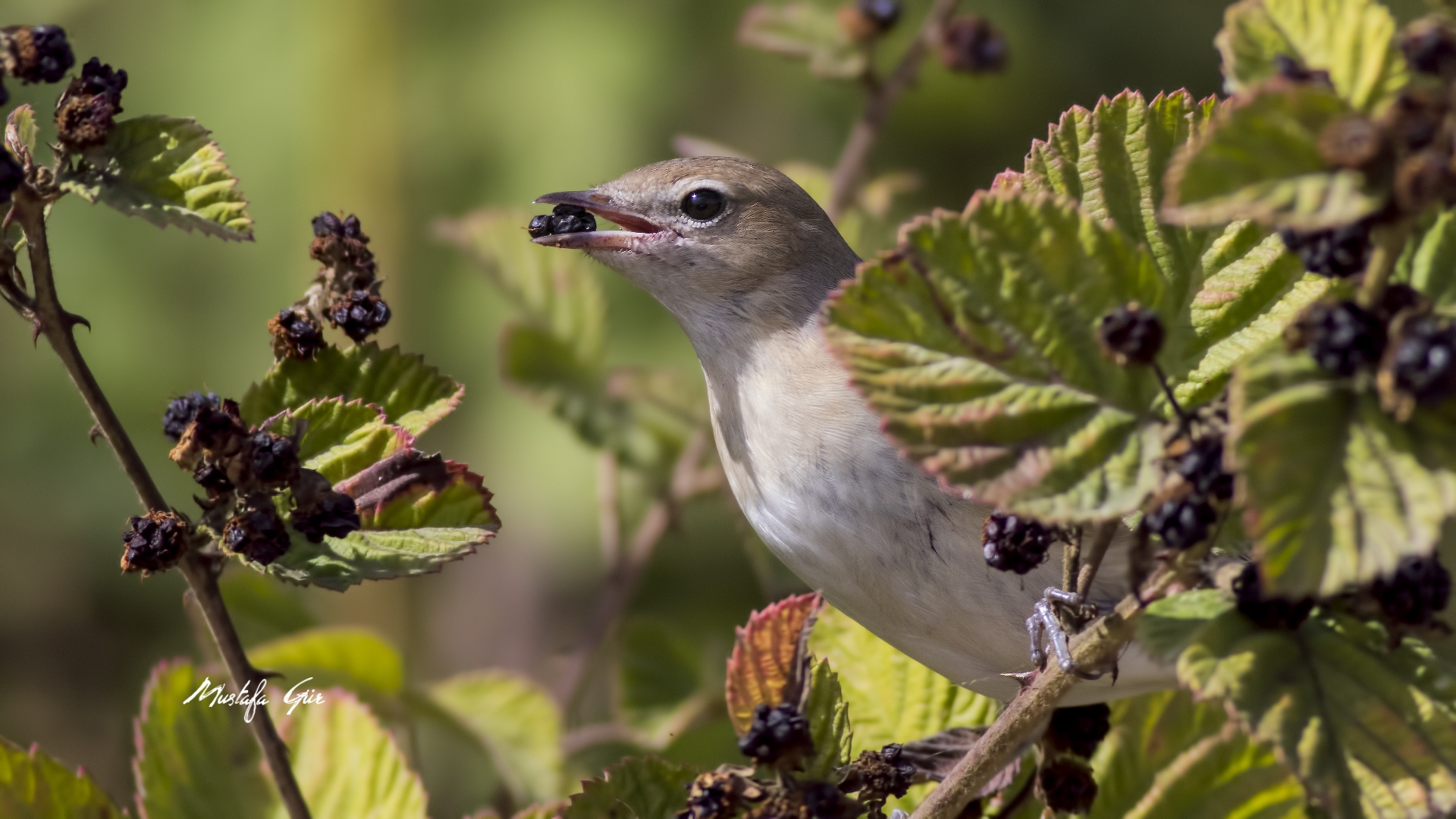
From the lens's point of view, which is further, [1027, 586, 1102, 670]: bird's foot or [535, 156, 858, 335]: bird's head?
[535, 156, 858, 335]: bird's head

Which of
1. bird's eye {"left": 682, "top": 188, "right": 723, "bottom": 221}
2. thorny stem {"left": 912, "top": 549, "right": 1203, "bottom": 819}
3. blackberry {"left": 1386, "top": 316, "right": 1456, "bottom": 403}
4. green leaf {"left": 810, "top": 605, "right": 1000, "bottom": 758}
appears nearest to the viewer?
blackberry {"left": 1386, "top": 316, "right": 1456, "bottom": 403}

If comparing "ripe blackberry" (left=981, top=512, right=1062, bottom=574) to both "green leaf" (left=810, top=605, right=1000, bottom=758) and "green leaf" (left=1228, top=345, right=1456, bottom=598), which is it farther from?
"green leaf" (left=810, top=605, right=1000, bottom=758)

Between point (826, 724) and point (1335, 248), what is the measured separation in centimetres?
58

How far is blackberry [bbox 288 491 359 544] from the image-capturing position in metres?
1.23

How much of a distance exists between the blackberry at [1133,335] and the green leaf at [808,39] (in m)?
1.82

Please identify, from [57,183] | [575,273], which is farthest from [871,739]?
[575,273]

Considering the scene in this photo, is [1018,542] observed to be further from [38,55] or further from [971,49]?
[971,49]

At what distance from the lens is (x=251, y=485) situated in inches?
48.2

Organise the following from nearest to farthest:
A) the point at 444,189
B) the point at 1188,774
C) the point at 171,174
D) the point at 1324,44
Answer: the point at 1324,44
the point at 171,174
the point at 1188,774
the point at 444,189

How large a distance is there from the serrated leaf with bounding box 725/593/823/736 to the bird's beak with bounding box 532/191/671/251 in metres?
1.10

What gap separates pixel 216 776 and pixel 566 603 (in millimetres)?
2348

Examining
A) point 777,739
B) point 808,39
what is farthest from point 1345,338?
point 808,39

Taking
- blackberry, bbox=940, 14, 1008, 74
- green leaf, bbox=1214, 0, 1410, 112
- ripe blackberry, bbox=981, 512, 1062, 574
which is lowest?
ripe blackberry, bbox=981, 512, 1062, 574

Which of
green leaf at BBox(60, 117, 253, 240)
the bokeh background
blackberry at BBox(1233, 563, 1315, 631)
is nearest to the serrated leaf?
blackberry at BBox(1233, 563, 1315, 631)
